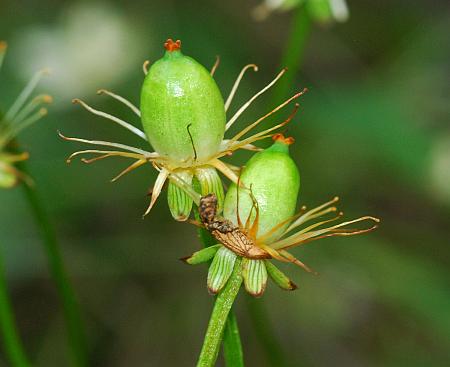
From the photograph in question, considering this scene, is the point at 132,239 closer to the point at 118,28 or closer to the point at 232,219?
the point at 118,28

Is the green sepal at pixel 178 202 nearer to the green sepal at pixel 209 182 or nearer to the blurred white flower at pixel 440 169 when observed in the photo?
the green sepal at pixel 209 182

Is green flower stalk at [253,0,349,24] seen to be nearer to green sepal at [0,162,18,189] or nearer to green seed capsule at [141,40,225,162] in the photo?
green sepal at [0,162,18,189]

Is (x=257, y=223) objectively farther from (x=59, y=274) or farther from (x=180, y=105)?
(x=59, y=274)

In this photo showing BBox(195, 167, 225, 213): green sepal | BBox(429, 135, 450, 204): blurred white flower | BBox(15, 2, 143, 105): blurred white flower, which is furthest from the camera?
BBox(15, 2, 143, 105): blurred white flower

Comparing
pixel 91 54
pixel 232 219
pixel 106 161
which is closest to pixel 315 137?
pixel 106 161

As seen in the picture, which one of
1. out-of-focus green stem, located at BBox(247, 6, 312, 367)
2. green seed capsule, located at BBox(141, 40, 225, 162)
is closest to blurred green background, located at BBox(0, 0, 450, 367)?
out-of-focus green stem, located at BBox(247, 6, 312, 367)

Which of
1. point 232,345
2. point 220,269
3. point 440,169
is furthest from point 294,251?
point 220,269
